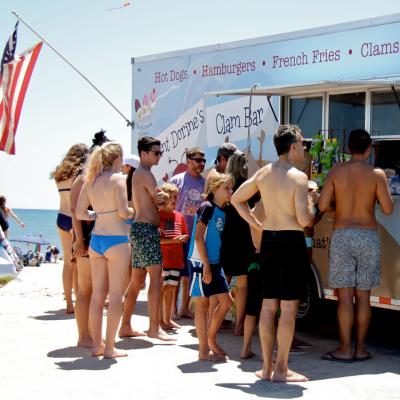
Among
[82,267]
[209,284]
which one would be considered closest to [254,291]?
[209,284]

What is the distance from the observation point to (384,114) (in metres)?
7.40

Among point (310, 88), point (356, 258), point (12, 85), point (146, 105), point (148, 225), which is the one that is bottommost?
point (356, 258)

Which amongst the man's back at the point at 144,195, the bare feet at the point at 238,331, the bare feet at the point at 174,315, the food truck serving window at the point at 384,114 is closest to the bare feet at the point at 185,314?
the bare feet at the point at 174,315

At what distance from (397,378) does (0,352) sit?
3.14 meters

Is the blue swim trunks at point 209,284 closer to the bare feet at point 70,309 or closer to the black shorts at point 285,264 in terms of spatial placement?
the black shorts at point 285,264

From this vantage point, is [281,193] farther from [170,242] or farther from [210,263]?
[170,242]

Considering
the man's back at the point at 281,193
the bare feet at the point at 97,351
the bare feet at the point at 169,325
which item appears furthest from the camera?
the bare feet at the point at 169,325

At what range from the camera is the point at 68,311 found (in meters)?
8.96

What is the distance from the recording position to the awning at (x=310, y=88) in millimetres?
6945

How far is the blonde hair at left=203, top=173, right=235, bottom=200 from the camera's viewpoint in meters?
6.53

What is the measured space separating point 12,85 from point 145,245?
5936 millimetres

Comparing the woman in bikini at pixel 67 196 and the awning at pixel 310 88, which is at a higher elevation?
the awning at pixel 310 88

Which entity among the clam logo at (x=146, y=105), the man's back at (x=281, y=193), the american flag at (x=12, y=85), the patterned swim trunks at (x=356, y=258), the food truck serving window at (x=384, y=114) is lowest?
the patterned swim trunks at (x=356, y=258)

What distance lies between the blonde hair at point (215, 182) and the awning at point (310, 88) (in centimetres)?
120
